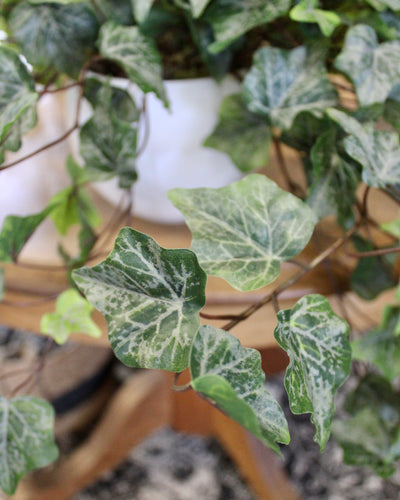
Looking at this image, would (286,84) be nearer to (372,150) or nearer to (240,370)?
(372,150)

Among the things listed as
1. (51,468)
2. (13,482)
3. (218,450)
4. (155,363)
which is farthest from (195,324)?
(218,450)

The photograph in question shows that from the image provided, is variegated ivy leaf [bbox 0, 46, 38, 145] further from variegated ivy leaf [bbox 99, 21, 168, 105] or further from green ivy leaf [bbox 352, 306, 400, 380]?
green ivy leaf [bbox 352, 306, 400, 380]

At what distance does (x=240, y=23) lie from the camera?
30 centimetres

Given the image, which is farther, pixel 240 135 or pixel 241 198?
pixel 240 135

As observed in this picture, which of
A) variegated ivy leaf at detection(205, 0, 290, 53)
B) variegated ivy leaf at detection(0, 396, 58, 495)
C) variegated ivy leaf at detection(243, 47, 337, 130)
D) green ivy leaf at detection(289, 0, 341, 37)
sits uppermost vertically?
green ivy leaf at detection(289, 0, 341, 37)

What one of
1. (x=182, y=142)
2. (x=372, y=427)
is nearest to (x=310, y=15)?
(x=182, y=142)

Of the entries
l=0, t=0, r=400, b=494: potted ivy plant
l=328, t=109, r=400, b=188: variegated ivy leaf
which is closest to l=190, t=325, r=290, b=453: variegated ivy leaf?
l=0, t=0, r=400, b=494: potted ivy plant

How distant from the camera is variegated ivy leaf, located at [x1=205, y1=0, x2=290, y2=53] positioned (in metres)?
0.29

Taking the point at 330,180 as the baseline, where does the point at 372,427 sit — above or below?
below

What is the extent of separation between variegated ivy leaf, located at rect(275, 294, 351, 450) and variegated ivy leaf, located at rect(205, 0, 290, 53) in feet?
0.56

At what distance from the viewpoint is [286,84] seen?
0.32 m

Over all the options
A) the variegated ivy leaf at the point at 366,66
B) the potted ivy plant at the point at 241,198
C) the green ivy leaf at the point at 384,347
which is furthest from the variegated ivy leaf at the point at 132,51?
the green ivy leaf at the point at 384,347

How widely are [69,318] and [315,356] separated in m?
0.16

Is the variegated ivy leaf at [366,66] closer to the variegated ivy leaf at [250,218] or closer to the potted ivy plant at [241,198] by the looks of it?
the potted ivy plant at [241,198]
